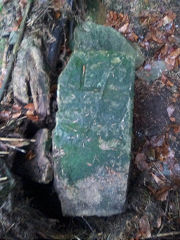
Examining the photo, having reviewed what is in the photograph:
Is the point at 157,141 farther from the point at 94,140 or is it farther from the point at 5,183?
the point at 5,183

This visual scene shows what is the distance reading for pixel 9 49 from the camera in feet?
10.8

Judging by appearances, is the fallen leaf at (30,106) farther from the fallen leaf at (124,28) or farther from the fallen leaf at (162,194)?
the fallen leaf at (124,28)

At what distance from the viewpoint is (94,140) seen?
8.68 feet

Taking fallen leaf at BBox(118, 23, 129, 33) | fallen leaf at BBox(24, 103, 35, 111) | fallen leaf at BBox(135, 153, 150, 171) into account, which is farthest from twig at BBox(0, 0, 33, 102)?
fallen leaf at BBox(135, 153, 150, 171)

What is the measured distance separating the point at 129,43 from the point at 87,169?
6.30 feet

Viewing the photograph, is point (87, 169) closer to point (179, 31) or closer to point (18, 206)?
point (18, 206)

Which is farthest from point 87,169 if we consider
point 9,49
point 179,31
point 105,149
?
point 179,31

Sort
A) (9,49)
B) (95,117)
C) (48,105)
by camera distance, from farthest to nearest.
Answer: (9,49)
(48,105)
(95,117)

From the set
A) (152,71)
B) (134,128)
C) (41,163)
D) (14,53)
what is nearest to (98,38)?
(152,71)

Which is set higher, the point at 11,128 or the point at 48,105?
the point at 48,105

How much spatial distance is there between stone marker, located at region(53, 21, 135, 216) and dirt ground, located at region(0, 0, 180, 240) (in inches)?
9.8

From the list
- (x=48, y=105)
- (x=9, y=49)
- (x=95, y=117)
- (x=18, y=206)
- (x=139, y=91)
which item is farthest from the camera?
(x=139, y=91)

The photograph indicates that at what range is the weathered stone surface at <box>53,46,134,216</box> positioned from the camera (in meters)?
2.64

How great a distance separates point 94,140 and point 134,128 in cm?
91
